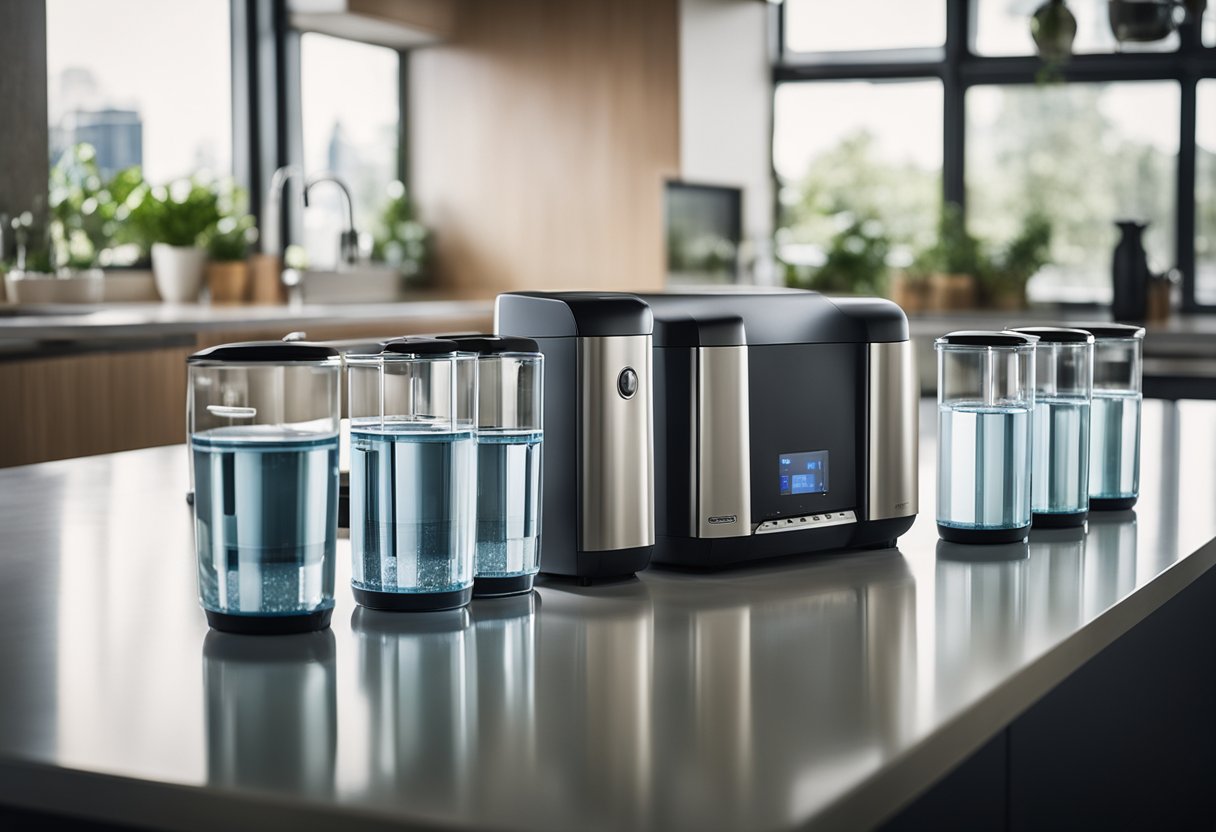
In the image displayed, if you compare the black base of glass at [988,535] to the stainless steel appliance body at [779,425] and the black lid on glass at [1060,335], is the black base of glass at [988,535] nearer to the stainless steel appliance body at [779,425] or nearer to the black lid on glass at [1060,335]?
the stainless steel appliance body at [779,425]

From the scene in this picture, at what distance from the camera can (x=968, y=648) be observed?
35.0 inches

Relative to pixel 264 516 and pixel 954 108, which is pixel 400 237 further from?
pixel 264 516

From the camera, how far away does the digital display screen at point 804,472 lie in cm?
120

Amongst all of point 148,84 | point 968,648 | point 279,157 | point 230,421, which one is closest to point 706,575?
point 968,648

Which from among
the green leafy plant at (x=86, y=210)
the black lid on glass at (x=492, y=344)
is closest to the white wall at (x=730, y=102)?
the green leafy plant at (x=86, y=210)

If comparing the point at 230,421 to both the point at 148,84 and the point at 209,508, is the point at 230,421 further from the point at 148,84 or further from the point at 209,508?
the point at 148,84

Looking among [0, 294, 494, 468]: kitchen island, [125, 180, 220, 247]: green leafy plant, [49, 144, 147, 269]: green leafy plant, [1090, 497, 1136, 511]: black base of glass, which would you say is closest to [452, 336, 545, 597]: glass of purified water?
[1090, 497, 1136, 511]: black base of glass

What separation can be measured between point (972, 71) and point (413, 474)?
17.2 feet

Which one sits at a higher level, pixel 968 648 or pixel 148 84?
pixel 148 84

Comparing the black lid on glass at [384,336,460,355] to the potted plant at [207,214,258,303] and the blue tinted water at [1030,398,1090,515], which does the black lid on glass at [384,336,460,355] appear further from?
the potted plant at [207,214,258,303]

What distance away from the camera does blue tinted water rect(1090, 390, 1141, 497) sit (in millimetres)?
1428

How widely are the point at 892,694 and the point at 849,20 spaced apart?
5.43 meters

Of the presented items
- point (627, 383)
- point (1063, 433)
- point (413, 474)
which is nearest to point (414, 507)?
point (413, 474)

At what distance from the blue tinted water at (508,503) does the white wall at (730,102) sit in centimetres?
444
